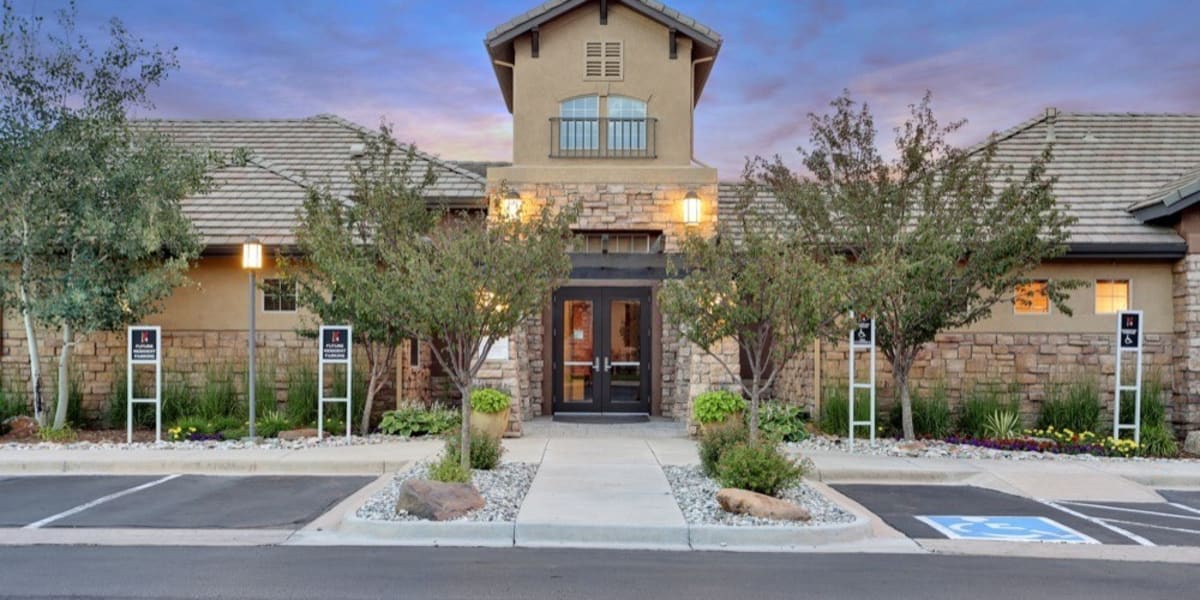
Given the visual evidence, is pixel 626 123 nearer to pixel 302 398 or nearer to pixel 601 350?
pixel 601 350

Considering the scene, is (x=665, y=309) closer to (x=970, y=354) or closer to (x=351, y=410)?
(x=351, y=410)

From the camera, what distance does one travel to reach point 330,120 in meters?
20.7

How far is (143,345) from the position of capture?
14.0m

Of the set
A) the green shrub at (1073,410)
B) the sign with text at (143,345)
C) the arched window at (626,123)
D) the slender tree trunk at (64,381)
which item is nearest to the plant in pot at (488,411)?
the sign with text at (143,345)

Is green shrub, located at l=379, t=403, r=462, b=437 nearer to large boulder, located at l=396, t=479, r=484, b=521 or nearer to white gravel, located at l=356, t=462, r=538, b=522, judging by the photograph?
white gravel, located at l=356, t=462, r=538, b=522

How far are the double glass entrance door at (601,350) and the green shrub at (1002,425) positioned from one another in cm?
594

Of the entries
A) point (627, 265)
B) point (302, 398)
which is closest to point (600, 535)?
point (627, 265)

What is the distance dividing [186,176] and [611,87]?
744cm

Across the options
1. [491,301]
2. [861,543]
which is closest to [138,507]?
[491,301]

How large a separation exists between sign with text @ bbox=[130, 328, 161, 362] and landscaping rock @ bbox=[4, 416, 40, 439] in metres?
2.13

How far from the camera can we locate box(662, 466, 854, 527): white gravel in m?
8.53

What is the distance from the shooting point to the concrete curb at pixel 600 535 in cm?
816

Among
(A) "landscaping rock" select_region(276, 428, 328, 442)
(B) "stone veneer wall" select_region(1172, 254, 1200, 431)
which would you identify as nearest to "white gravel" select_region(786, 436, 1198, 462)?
(B) "stone veneer wall" select_region(1172, 254, 1200, 431)

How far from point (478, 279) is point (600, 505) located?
2746mm
